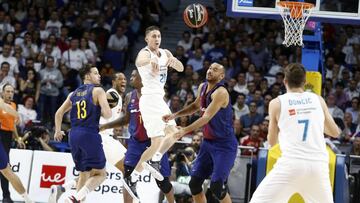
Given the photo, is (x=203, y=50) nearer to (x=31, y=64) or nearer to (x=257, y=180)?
(x=31, y=64)

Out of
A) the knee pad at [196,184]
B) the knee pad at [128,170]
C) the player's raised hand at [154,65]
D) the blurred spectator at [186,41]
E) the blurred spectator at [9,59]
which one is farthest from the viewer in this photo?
the blurred spectator at [186,41]

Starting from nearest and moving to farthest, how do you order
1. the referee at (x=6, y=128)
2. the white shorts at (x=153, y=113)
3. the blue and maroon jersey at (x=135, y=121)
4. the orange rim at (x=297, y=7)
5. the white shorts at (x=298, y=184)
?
the white shorts at (x=298, y=184) → the white shorts at (x=153, y=113) → the blue and maroon jersey at (x=135, y=121) → the orange rim at (x=297, y=7) → the referee at (x=6, y=128)

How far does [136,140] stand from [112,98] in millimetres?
774

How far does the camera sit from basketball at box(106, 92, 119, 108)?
11797mm

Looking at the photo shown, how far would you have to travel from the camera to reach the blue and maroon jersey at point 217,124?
34.8ft

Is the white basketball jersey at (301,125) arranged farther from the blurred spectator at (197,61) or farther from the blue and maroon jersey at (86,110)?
the blurred spectator at (197,61)

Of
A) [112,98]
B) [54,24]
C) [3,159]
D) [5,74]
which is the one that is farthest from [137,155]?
[54,24]

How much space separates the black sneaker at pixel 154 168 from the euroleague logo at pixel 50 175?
12.1 feet

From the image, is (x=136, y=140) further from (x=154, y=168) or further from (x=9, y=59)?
(x=9, y=59)

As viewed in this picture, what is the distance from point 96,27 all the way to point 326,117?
12961 millimetres

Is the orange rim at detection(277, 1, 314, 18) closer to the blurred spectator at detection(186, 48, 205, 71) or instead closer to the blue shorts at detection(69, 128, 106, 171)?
the blue shorts at detection(69, 128, 106, 171)

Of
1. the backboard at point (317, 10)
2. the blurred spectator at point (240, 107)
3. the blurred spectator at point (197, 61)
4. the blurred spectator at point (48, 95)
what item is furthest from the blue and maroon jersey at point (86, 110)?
the blurred spectator at point (197, 61)

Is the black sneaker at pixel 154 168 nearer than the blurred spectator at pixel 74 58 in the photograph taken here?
Yes

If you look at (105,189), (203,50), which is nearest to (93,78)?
(105,189)
